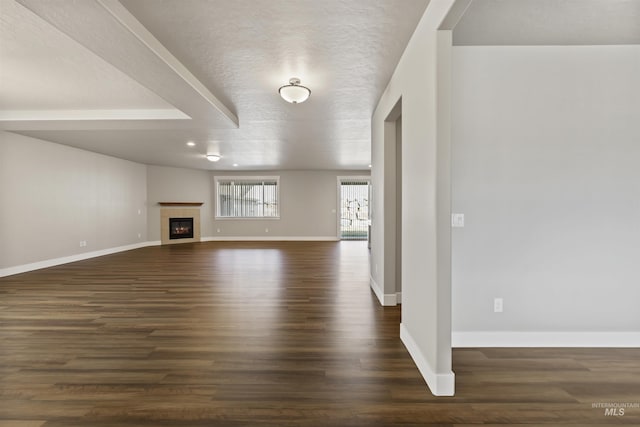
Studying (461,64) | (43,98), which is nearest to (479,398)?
(461,64)

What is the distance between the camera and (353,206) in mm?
11008

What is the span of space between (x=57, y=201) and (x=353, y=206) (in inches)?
325

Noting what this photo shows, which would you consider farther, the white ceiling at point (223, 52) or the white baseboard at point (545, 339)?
the white baseboard at point (545, 339)

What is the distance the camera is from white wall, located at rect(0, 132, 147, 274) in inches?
212

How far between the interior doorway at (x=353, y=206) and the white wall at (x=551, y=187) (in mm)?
8277

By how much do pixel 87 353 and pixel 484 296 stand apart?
336 centimetres

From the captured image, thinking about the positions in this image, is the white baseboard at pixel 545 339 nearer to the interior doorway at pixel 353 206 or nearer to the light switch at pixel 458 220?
the light switch at pixel 458 220

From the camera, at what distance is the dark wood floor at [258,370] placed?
1.75 m

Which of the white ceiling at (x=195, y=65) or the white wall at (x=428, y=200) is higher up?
the white ceiling at (x=195, y=65)

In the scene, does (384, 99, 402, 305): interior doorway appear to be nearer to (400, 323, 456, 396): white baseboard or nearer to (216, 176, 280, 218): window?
(400, 323, 456, 396): white baseboard

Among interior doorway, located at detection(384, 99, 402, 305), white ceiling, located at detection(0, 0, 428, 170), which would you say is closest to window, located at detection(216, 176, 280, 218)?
white ceiling, located at detection(0, 0, 428, 170)

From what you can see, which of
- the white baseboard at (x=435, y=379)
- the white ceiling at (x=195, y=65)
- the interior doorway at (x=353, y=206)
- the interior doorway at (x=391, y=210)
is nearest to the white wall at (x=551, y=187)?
the white baseboard at (x=435, y=379)

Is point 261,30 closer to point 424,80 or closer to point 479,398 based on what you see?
point 424,80

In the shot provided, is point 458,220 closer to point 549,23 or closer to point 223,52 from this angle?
point 549,23
